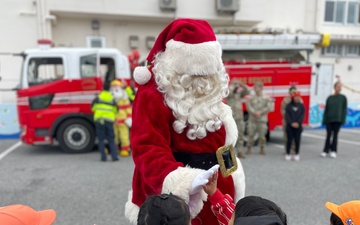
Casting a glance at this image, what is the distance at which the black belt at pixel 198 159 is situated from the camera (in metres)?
1.54

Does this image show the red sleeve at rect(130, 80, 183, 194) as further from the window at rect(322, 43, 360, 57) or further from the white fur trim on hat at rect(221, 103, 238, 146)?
the window at rect(322, 43, 360, 57)

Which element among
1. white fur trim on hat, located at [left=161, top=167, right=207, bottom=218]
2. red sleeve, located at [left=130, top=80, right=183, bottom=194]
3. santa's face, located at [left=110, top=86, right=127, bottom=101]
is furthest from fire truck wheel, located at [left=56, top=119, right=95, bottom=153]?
white fur trim on hat, located at [left=161, top=167, right=207, bottom=218]

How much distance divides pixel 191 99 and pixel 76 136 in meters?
5.71

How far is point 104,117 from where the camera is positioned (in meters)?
5.98

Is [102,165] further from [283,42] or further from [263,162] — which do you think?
[283,42]

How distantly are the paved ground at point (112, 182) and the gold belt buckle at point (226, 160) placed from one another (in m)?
2.30

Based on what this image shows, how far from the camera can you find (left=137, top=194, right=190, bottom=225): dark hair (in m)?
1.25

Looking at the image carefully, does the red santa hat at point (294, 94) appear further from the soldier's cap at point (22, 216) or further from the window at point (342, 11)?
the window at point (342, 11)

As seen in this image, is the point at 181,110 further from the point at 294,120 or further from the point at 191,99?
the point at 294,120

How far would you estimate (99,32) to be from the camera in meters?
11.7

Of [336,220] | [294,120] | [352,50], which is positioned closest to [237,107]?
[294,120]

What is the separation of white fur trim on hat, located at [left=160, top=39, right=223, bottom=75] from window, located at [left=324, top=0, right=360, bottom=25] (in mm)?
15742

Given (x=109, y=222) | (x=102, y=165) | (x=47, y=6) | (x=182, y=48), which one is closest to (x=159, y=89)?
(x=182, y=48)

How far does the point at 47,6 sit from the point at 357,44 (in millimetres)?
14573
